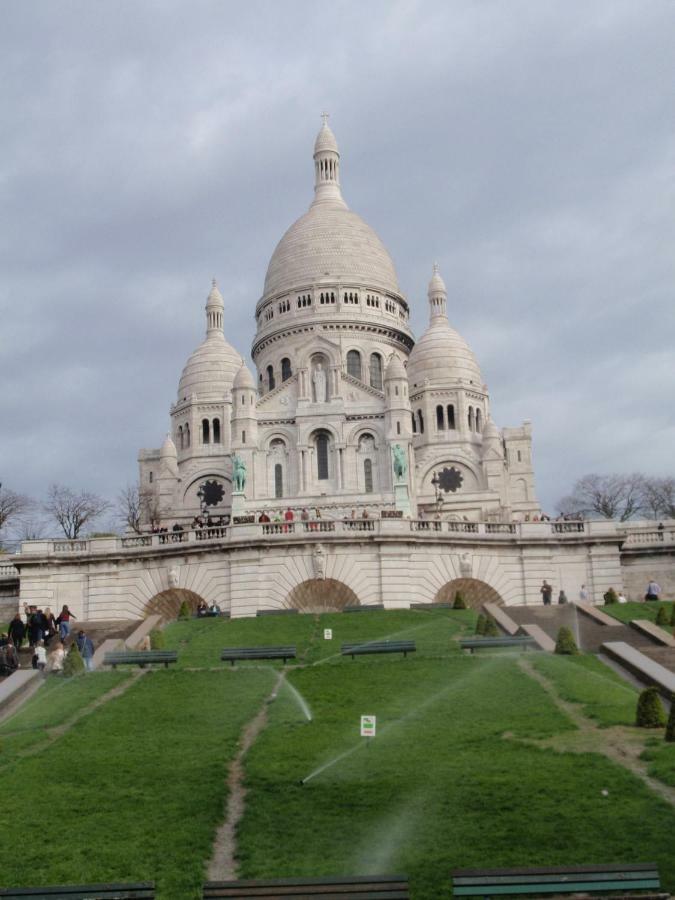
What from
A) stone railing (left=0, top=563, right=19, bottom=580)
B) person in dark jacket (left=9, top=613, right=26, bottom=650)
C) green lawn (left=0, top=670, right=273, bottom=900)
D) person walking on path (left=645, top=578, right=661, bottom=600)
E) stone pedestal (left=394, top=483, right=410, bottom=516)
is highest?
stone pedestal (left=394, top=483, right=410, bottom=516)

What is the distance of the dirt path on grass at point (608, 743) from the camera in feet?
61.9

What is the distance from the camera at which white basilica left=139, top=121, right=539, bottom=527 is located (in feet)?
315

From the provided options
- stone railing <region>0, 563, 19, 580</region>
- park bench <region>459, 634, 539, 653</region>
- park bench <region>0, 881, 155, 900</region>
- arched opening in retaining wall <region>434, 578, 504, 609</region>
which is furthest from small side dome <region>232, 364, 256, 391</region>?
park bench <region>0, 881, 155, 900</region>

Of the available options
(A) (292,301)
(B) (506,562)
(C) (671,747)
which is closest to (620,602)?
(B) (506,562)

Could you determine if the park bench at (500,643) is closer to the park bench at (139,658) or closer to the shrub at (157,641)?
the park bench at (139,658)

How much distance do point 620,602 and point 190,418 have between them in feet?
→ 235

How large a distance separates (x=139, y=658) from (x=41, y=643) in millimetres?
5305

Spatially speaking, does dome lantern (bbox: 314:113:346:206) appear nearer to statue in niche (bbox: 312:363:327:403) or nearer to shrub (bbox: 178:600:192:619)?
statue in niche (bbox: 312:363:327:403)

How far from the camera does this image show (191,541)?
46.1 m

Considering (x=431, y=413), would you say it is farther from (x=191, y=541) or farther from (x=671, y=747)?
(x=671, y=747)

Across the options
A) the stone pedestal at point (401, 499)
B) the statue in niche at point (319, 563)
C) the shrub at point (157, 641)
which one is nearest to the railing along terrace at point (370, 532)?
the statue in niche at point (319, 563)

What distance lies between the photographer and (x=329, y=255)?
115625mm

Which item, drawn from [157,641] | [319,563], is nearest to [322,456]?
[319,563]

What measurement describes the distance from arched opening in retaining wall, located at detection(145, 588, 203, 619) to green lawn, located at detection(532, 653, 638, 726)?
1951cm
